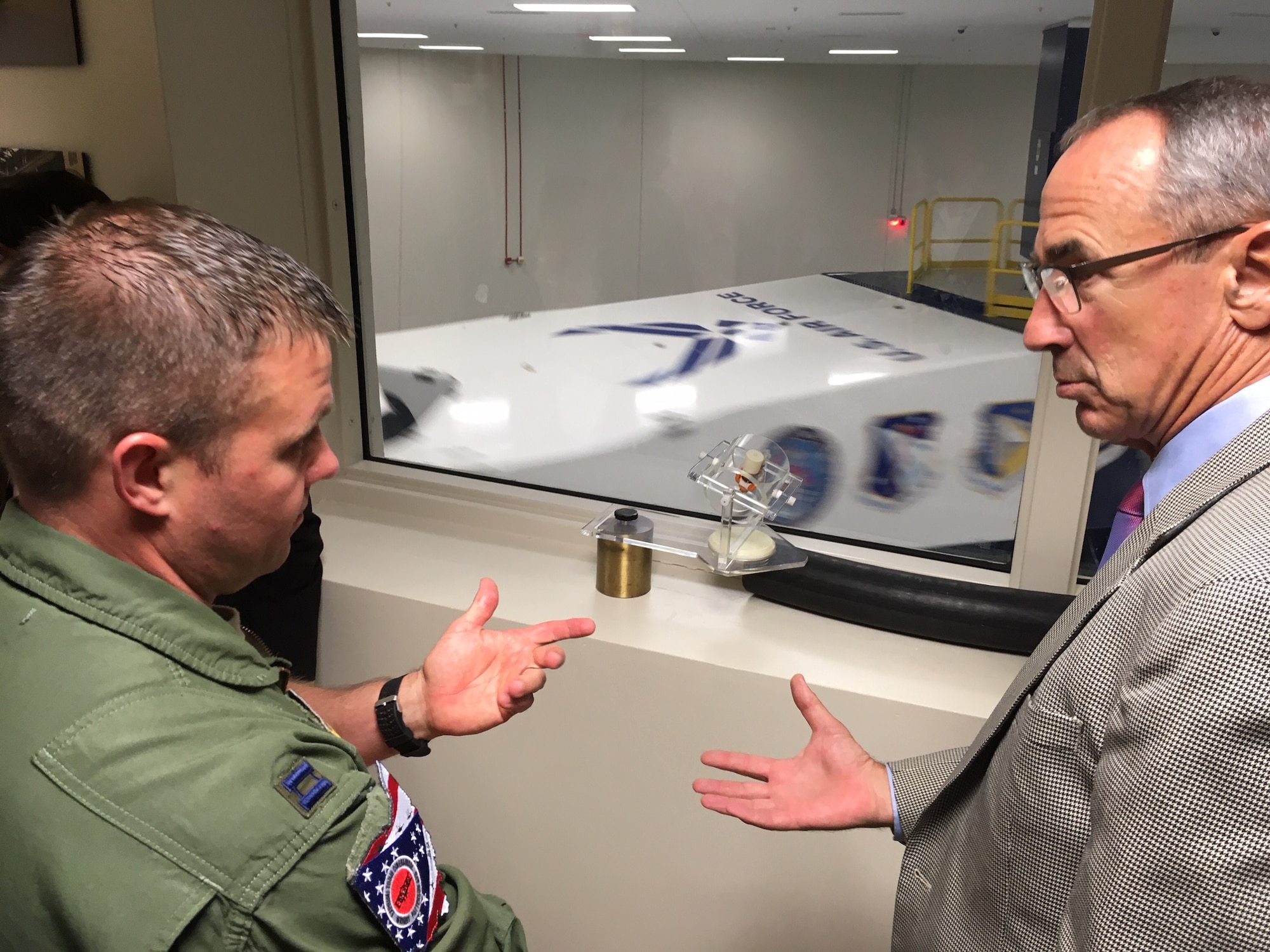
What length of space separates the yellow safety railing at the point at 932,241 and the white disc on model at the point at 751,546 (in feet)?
1.71

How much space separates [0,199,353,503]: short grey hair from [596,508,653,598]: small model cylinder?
0.94m

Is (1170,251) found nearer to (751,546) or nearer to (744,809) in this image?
(744,809)

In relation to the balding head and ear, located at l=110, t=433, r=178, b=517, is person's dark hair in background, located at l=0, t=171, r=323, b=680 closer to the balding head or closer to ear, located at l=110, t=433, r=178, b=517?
ear, located at l=110, t=433, r=178, b=517

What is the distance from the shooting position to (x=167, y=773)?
619 millimetres

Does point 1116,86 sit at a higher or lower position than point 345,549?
higher

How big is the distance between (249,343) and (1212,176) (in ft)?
2.60

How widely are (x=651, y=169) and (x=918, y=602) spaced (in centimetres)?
91

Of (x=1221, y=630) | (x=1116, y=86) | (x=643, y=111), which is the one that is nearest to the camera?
(x=1221, y=630)

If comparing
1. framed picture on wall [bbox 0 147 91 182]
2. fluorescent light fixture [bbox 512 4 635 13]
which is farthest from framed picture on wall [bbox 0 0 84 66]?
fluorescent light fixture [bbox 512 4 635 13]

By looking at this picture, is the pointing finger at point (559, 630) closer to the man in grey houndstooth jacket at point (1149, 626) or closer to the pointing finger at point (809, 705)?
the pointing finger at point (809, 705)

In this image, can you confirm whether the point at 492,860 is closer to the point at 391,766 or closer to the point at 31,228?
the point at 391,766

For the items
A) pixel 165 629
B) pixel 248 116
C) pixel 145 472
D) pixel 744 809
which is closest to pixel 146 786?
pixel 165 629

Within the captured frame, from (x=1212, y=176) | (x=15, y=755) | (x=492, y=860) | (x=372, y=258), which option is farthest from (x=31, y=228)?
(x=1212, y=176)

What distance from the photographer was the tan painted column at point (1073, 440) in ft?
3.93
